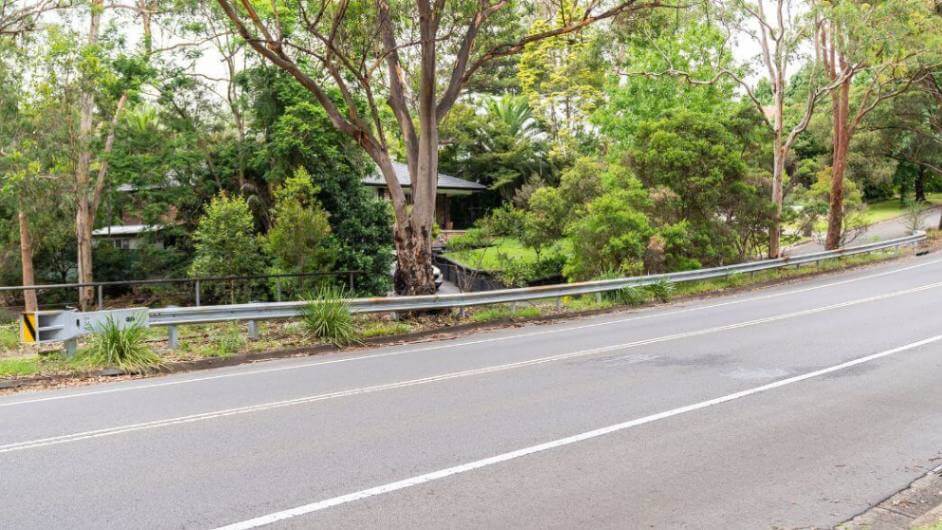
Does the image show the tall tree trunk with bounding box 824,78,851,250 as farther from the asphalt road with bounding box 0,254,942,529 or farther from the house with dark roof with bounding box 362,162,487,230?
the house with dark roof with bounding box 362,162,487,230

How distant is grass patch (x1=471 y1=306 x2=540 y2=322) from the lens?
1639 cm

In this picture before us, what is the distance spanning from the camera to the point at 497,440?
22.2 ft

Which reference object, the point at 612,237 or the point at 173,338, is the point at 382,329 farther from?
the point at 612,237

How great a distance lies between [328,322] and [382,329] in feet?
4.48

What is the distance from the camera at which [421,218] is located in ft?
56.5

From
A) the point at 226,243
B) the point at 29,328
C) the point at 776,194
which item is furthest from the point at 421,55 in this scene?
the point at 776,194

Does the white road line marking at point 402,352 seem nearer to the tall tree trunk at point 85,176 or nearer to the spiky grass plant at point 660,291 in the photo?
the spiky grass plant at point 660,291

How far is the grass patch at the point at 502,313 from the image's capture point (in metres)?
16.4

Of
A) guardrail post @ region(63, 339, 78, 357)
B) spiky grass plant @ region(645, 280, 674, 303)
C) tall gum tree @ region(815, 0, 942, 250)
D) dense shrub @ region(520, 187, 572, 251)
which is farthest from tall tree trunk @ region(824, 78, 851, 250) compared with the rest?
guardrail post @ region(63, 339, 78, 357)

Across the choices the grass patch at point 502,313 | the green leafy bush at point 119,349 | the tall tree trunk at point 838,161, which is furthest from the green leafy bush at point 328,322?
the tall tree trunk at point 838,161

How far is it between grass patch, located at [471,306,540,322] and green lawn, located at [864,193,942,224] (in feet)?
131

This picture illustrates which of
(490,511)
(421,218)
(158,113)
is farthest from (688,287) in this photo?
(158,113)

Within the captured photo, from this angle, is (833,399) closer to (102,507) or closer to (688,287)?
(102,507)

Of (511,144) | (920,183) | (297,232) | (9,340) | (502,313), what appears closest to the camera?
(9,340)
